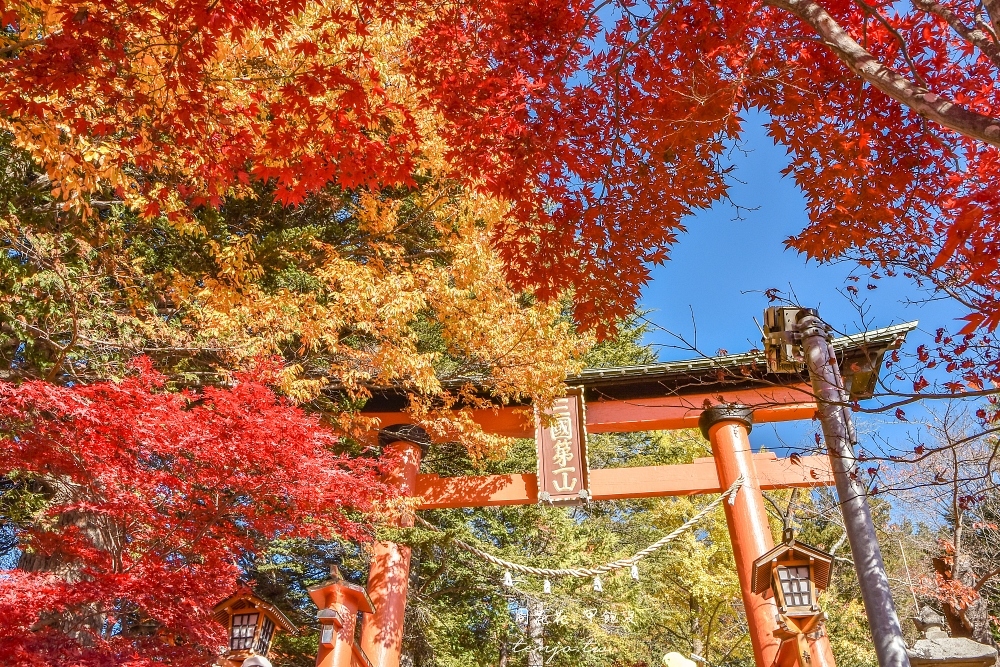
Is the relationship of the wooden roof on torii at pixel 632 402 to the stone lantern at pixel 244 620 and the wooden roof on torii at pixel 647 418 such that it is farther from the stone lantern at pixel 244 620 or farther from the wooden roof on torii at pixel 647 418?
the stone lantern at pixel 244 620

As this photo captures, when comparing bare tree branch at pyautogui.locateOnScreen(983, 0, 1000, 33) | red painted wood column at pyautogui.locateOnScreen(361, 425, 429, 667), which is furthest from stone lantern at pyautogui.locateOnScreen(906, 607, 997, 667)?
red painted wood column at pyautogui.locateOnScreen(361, 425, 429, 667)

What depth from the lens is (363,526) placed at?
721cm

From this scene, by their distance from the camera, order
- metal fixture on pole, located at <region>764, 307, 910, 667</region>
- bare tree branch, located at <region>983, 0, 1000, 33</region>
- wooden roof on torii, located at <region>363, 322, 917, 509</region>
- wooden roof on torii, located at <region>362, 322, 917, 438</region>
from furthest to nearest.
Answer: wooden roof on torii, located at <region>362, 322, 917, 438</region>
wooden roof on torii, located at <region>363, 322, 917, 509</region>
metal fixture on pole, located at <region>764, 307, 910, 667</region>
bare tree branch, located at <region>983, 0, 1000, 33</region>

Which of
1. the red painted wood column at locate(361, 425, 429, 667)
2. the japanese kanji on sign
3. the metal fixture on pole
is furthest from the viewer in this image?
the japanese kanji on sign

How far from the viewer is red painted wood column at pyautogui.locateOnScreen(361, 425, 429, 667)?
775 cm

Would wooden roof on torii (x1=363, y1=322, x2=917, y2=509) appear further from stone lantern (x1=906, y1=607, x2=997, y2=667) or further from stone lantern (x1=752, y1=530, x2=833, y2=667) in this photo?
stone lantern (x1=906, y1=607, x2=997, y2=667)

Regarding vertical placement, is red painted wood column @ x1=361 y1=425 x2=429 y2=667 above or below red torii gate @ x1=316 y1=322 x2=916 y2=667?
below

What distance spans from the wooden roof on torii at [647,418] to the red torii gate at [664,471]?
1 cm

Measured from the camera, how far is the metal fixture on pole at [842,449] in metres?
2.66

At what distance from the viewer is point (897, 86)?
2.18m

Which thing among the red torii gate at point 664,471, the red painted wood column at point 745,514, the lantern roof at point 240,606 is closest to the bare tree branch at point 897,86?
the red painted wood column at point 745,514

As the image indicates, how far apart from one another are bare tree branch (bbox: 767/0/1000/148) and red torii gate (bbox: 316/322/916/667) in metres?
5.14

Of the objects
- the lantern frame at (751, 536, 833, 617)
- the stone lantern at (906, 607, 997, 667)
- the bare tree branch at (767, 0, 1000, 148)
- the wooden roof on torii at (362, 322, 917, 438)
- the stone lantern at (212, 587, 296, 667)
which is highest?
the wooden roof on torii at (362, 322, 917, 438)

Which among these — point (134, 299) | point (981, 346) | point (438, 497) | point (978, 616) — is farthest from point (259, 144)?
point (978, 616)
